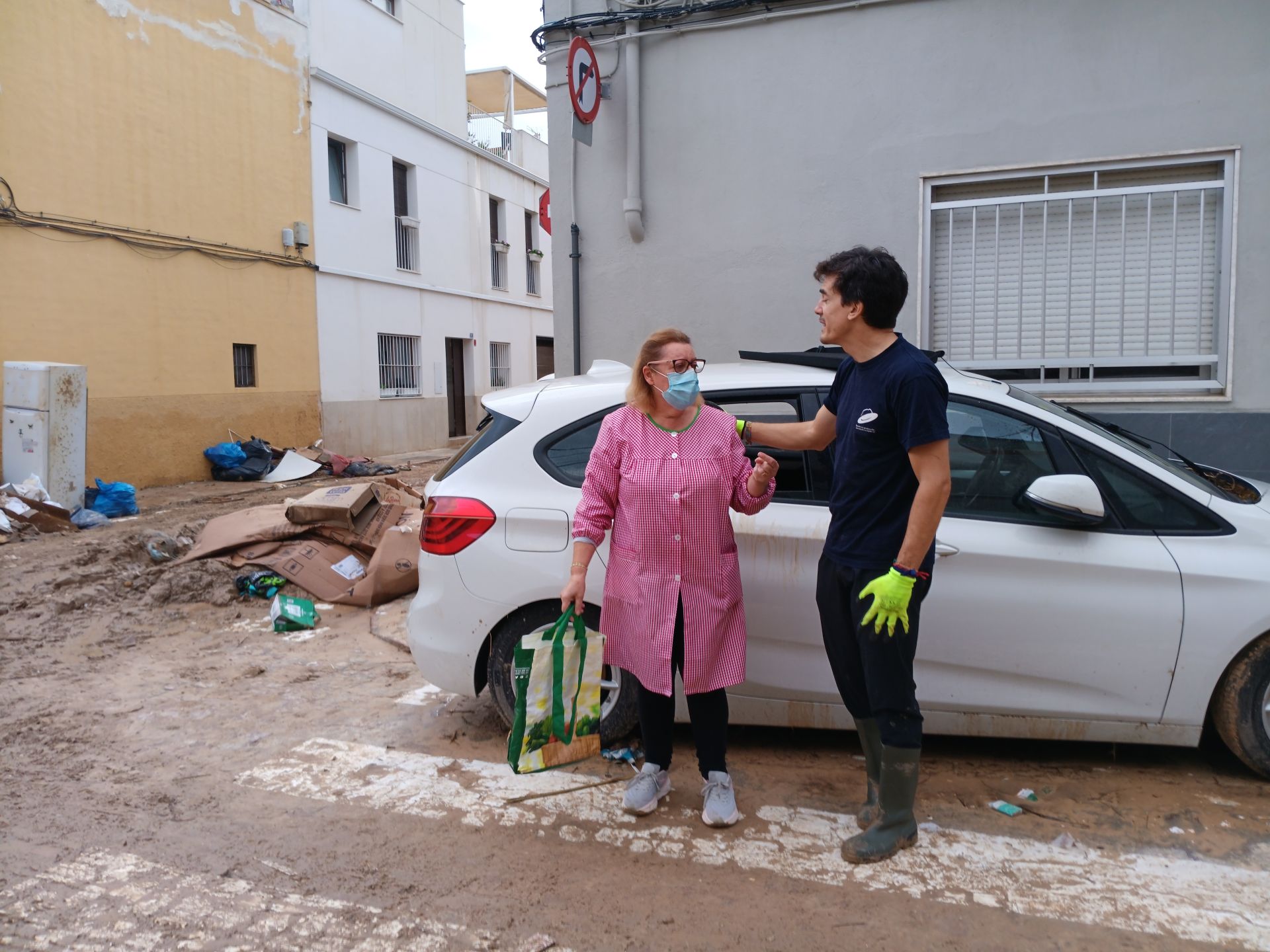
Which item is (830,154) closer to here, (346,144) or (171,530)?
(171,530)

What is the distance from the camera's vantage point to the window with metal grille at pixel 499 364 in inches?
907

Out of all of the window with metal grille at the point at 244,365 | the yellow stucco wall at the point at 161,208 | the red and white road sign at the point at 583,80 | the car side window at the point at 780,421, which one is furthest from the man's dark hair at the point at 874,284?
the window with metal grille at the point at 244,365

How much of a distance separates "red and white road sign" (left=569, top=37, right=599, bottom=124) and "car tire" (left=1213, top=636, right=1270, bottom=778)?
5.56 metres

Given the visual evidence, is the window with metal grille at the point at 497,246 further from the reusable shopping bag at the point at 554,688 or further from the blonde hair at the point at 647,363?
the reusable shopping bag at the point at 554,688

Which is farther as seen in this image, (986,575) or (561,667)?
(986,575)

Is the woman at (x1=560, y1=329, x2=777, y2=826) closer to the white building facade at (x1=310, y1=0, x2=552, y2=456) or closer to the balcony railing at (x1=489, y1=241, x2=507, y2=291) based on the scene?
the white building facade at (x1=310, y1=0, x2=552, y2=456)

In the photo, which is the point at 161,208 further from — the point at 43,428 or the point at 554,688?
the point at 554,688

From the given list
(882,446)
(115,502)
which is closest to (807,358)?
(882,446)

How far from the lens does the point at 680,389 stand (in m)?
3.16

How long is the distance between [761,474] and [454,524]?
4.43 feet

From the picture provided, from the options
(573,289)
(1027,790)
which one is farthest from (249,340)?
(1027,790)

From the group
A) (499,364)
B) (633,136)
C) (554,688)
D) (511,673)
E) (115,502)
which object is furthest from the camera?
(499,364)

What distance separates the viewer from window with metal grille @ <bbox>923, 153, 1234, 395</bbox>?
6250 mm

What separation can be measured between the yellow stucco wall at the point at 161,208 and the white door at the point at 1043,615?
12.2 m
